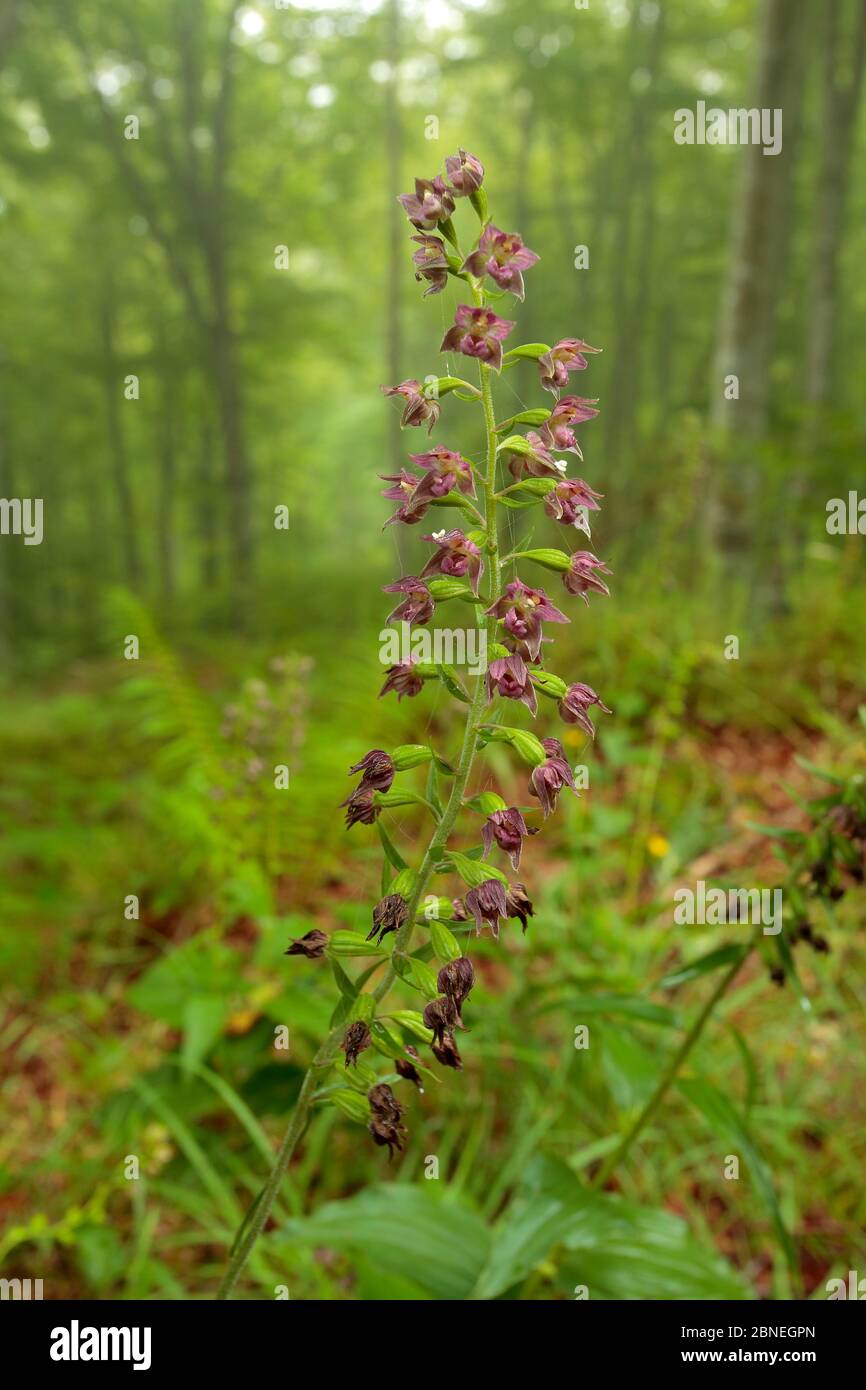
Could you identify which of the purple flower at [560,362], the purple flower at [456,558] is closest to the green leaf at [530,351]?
the purple flower at [560,362]

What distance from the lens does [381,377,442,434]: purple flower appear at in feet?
3.73

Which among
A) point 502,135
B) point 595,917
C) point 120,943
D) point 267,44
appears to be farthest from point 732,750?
point 502,135

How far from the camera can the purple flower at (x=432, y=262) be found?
Result: 1.07 m

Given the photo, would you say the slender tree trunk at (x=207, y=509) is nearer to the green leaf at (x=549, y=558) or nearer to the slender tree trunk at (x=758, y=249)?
the slender tree trunk at (x=758, y=249)

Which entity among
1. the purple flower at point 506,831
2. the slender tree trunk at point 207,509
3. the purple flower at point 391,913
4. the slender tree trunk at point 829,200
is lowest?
the purple flower at point 391,913

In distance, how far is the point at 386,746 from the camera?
15.9ft

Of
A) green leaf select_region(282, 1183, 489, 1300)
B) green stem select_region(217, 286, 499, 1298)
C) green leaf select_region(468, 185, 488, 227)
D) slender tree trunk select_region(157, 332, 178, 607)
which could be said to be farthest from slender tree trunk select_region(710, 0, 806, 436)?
slender tree trunk select_region(157, 332, 178, 607)

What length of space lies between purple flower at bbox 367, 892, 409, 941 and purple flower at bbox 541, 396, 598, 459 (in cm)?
59

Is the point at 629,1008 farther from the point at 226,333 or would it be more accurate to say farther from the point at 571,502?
the point at 226,333

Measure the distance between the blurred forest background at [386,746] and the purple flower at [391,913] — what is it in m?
0.56

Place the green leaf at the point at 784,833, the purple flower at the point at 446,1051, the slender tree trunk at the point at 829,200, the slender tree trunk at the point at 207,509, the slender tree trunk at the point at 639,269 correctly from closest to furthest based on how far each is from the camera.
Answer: the purple flower at the point at 446,1051 → the green leaf at the point at 784,833 → the slender tree trunk at the point at 829,200 → the slender tree trunk at the point at 639,269 → the slender tree trunk at the point at 207,509

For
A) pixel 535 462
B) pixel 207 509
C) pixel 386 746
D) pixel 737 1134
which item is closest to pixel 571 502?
pixel 535 462

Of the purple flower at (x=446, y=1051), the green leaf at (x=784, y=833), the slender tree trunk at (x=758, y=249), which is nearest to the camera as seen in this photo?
the purple flower at (x=446, y=1051)

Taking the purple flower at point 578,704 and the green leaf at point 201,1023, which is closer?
the purple flower at point 578,704
